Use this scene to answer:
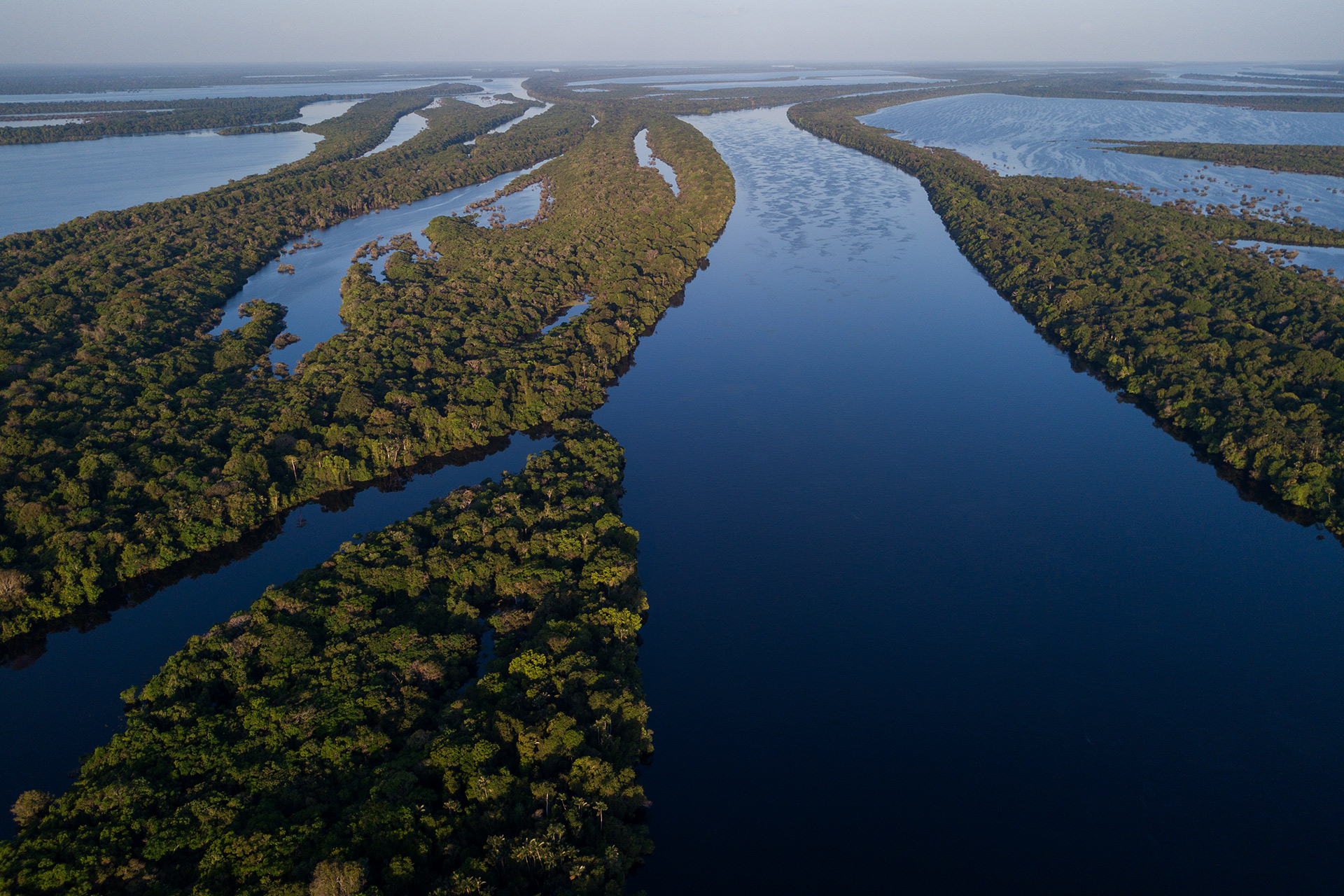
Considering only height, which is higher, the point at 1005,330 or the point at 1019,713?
the point at 1005,330

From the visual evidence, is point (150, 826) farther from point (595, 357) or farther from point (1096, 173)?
point (1096, 173)

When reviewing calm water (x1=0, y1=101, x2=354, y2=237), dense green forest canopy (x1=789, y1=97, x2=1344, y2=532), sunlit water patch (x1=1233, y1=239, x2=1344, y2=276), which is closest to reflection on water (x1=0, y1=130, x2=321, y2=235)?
calm water (x1=0, y1=101, x2=354, y2=237)

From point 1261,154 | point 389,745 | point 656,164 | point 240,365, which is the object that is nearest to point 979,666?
point 389,745

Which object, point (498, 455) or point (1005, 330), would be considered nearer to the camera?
point (498, 455)

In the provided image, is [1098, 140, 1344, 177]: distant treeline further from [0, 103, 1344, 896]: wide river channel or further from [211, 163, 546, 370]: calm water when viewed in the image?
[211, 163, 546, 370]: calm water

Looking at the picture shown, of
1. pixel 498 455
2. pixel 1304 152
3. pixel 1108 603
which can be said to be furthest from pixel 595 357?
pixel 1304 152

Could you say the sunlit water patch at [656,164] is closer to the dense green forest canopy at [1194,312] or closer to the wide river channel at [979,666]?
the dense green forest canopy at [1194,312]

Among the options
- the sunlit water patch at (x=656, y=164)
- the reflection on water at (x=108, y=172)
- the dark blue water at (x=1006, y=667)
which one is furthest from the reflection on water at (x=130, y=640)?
the reflection on water at (x=108, y=172)
